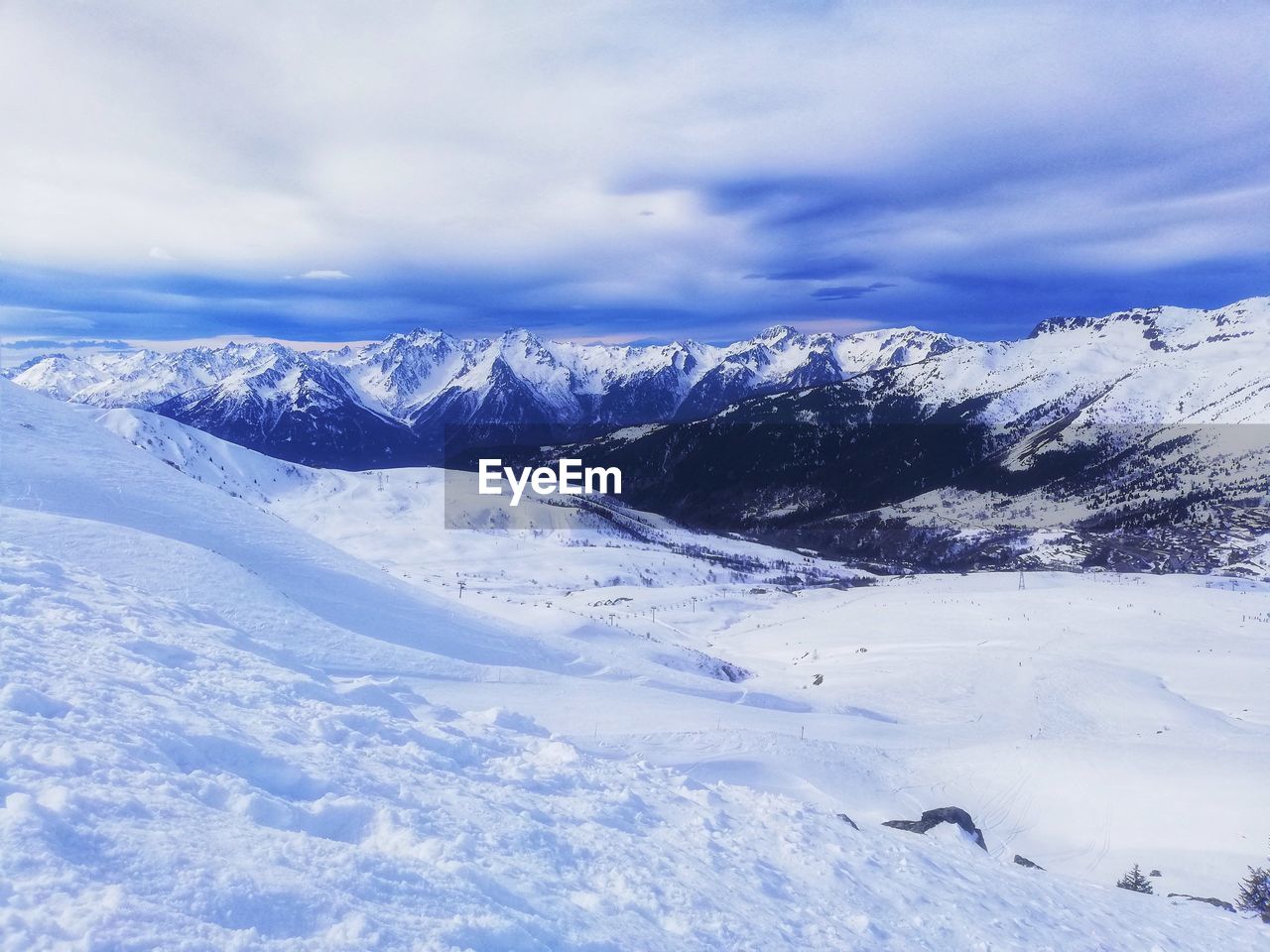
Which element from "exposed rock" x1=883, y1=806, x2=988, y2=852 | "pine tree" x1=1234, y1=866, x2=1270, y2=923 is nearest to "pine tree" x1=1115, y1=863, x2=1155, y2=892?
"pine tree" x1=1234, y1=866, x2=1270, y2=923

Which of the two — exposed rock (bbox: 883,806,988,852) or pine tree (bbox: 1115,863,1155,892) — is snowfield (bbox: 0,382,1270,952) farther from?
pine tree (bbox: 1115,863,1155,892)

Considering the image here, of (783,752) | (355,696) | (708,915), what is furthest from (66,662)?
(783,752)

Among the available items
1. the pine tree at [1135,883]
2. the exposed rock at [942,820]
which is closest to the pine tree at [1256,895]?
the pine tree at [1135,883]

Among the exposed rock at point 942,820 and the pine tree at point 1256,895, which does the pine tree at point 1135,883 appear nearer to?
the pine tree at point 1256,895

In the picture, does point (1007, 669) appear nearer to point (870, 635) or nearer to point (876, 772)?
point (870, 635)

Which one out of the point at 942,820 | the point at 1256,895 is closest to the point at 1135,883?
the point at 1256,895

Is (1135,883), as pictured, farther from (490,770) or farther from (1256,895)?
(490,770)
